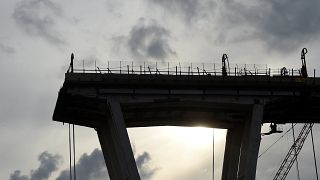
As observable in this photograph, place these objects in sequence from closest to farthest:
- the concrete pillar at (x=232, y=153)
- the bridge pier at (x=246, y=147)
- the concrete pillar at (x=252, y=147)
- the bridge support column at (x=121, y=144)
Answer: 1. the bridge support column at (x=121, y=144)
2. the concrete pillar at (x=252, y=147)
3. the bridge pier at (x=246, y=147)
4. the concrete pillar at (x=232, y=153)

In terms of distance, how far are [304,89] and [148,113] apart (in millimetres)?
21926

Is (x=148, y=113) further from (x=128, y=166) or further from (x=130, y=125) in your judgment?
(x=128, y=166)

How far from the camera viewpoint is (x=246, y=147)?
88562 mm

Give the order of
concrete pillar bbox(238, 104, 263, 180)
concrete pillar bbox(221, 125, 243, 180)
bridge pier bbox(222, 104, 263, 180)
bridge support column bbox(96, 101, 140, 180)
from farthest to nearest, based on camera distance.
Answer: concrete pillar bbox(221, 125, 243, 180) → bridge pier bbox(222, 104, 263, 180) → concrete pillar bbox(238, 104, 263, 180) → bridge support column bbox(96, 101, 140, 180)

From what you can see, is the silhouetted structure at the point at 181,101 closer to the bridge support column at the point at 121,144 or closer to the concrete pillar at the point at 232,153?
the bridge support column at the point at 121,144

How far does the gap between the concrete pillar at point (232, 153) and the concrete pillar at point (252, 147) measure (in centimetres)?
757

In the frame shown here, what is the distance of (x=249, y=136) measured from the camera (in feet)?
288

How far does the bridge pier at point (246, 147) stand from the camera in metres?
85.8

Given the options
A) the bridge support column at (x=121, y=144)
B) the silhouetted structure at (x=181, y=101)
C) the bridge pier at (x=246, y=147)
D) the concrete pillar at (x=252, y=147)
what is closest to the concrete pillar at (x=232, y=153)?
the bridge pier at (x=246, y=147)

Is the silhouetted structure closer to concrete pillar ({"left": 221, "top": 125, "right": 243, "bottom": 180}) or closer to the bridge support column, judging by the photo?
the bridge support column

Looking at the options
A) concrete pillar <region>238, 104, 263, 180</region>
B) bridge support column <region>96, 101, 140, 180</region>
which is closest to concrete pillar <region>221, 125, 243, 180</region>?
concrete pillar <region>238, 104, 263, 180</region>

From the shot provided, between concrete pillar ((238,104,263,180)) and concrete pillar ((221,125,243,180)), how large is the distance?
757 cm

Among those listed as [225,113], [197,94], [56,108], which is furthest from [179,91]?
[56,108]

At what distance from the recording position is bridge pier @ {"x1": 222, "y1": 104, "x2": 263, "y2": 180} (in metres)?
85.8
